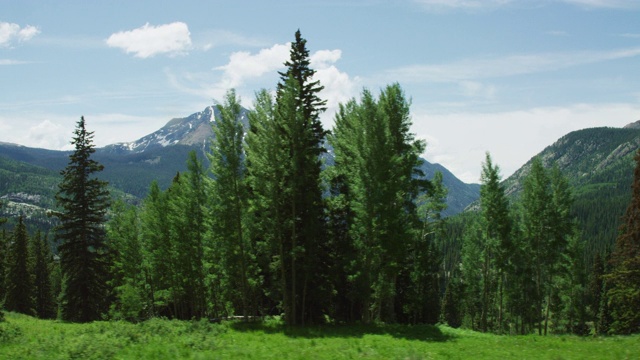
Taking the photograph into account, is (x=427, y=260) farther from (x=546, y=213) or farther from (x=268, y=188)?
(x=268, y=188)

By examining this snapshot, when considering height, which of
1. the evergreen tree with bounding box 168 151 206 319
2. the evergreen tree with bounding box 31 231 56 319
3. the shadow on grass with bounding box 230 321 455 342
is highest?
the evergreen tree with bounding box 168 151 206 319

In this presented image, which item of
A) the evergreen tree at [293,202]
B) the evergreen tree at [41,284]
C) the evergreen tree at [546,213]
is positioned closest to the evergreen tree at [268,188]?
the evergreen tree at [293,202]

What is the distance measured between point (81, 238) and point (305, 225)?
24485 mm

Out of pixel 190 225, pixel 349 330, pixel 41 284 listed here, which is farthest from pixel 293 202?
pixel 41 284

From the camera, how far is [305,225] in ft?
96.4

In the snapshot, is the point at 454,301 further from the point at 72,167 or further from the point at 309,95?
the point at 72,167

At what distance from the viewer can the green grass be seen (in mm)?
15938

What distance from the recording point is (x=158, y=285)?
4466 cm

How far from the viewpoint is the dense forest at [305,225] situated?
94.5 ft

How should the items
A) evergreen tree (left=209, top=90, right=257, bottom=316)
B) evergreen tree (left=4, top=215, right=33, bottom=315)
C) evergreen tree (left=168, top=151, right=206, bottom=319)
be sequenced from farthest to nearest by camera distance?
evergreen tree (left=4, top=215, right=33, bottom=315)
evergreen tree (left=168, top=151, right=206, bottom=319)
evergreen tree (left=209, top=90, right=257, bottom=316)

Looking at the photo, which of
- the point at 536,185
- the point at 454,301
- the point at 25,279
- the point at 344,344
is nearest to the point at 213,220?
the point at 344,344

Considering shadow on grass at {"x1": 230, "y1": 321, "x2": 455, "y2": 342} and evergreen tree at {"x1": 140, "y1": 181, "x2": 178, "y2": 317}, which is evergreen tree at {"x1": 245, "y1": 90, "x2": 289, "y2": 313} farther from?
evergreen tree at {"x1": 140, "y1": 181, "x2": 178, "y2": 317}

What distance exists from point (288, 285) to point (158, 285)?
66.8 ft

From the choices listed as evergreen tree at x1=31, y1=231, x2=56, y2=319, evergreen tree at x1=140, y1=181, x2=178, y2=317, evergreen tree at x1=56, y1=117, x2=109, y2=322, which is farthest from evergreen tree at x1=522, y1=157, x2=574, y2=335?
evergreen tree at x1=31, y1=231, x2=56, y2=319
